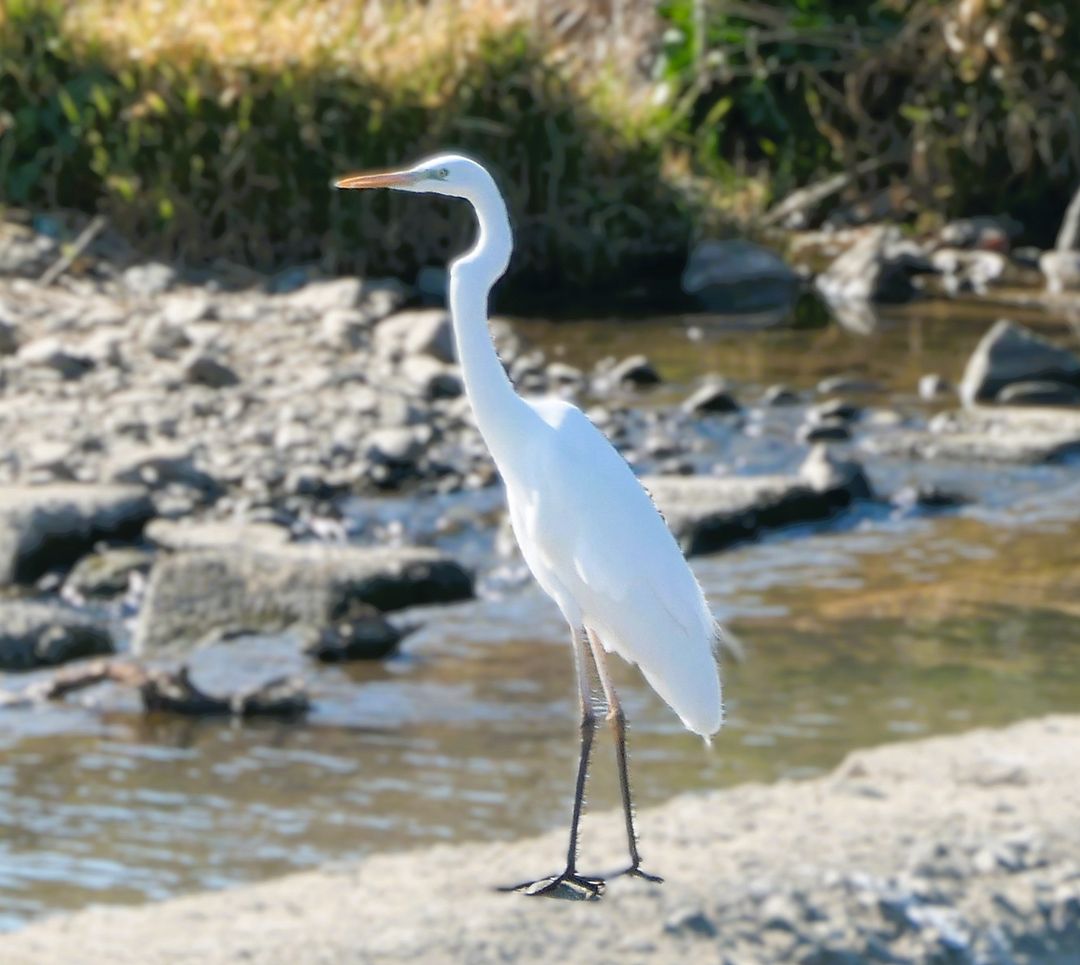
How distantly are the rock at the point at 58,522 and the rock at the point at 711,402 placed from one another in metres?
3.80

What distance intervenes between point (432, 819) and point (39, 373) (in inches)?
199

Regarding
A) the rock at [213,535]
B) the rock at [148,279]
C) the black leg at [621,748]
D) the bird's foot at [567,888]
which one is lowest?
the rock at [213,535]

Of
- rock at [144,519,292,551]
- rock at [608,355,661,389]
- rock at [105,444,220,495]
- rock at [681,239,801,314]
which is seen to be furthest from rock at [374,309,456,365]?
rock at [144,519,292,551]

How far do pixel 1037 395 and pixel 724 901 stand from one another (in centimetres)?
754

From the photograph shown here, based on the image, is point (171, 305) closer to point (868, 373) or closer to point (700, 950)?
point (868, 373)

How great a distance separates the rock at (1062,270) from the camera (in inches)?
682

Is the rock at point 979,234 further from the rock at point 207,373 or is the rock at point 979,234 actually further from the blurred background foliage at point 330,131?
the rock at point 207,373

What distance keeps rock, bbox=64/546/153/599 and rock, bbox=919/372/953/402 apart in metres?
5.60

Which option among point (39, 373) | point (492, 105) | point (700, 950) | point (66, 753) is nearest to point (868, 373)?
point (492, 105)

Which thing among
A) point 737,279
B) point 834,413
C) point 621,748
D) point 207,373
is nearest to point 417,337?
point 207,373

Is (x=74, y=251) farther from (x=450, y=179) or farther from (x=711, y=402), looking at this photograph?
(x=450, y=179)

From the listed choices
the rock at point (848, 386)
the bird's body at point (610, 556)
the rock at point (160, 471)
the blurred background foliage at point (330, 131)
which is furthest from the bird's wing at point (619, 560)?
the blurred background foliage at point (330, 131)

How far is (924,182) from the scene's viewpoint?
62.2ft

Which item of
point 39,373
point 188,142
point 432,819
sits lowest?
point 432,819
